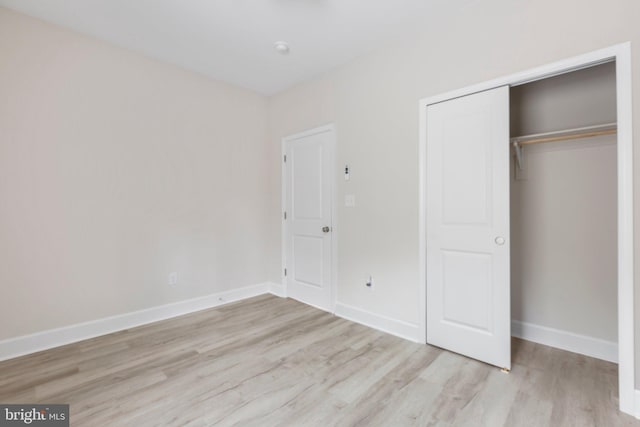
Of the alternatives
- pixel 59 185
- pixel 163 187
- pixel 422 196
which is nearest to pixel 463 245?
pixel 422 196

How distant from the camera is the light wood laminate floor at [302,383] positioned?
1.67 m

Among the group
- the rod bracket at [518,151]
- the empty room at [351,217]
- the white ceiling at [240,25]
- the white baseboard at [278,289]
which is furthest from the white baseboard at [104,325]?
the rod bracket at [518,151]

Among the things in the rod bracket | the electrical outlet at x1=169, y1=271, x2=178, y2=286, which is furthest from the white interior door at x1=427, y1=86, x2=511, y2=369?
the electrical outlet at x1=169, y1=271, x2=178, y2=286

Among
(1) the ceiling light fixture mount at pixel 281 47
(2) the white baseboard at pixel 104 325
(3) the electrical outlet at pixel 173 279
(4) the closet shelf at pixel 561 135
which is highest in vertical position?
(1) the ceiling light fixture mount at pixel 281 47

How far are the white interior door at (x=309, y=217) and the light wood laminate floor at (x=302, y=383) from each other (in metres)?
0.84

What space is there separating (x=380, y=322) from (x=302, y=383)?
1.12 m

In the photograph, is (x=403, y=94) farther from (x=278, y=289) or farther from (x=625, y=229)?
(x=278, y=289)

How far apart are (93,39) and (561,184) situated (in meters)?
4.32

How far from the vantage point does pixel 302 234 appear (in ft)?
12.2

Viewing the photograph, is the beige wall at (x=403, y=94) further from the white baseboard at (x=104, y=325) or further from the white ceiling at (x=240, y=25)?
the white baseboard at (x=104, y=325)

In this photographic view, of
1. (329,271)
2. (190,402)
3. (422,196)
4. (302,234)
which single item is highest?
(422,196)

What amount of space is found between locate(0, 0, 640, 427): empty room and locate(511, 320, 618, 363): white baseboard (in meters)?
0.02

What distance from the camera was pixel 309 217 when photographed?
3639mm

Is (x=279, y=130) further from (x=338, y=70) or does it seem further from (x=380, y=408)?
(x=380, y=408)
